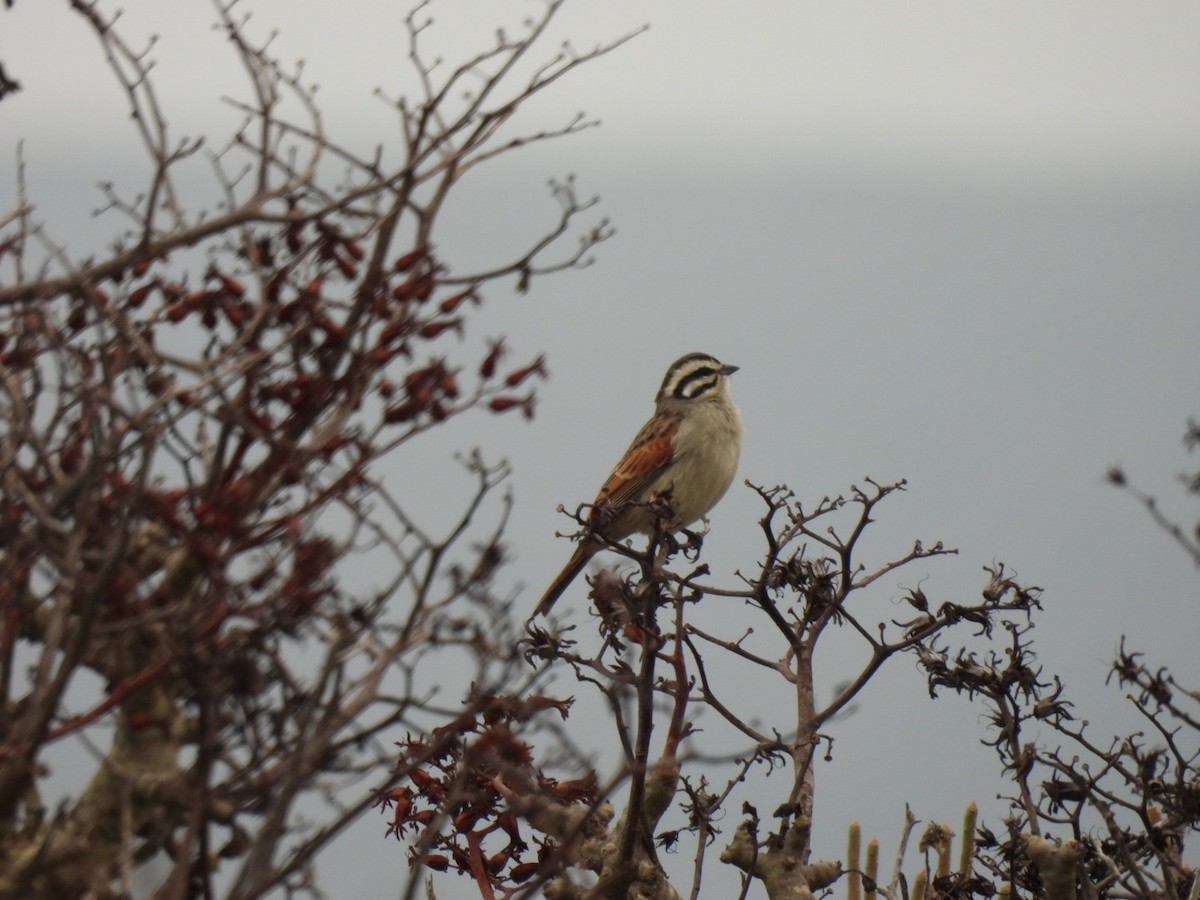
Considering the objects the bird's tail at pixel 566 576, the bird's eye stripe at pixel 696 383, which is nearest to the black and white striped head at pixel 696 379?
the bird's eye stripe at pixel 696 383

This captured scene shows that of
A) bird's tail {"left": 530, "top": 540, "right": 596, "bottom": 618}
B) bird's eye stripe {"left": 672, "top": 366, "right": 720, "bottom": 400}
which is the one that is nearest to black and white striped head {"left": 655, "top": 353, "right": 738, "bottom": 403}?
bird's eye stripe {"left": 672, "top": 366, "right": 720, "bottom": 400}

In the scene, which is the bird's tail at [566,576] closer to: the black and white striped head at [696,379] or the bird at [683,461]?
the bird at [683,461]

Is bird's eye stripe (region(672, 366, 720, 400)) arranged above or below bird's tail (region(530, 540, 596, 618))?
above

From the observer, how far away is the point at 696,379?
8688 millimetres

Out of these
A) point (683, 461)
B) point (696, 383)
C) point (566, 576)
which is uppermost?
point (696, 383)

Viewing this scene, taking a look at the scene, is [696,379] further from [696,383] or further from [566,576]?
[566,576]

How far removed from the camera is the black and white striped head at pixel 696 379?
864 cm

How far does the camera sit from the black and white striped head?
8641mm

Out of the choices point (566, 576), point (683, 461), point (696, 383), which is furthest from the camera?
point (696, 383)

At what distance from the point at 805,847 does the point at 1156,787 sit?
0.97 meters

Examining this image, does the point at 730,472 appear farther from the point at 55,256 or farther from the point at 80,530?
the point at 80,530

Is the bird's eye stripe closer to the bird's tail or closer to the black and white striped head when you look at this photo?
the black and white striped head

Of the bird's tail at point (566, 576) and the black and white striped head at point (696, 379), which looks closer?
the bird's tail at point (566, 576)

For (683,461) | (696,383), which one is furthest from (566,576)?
(696,383)
